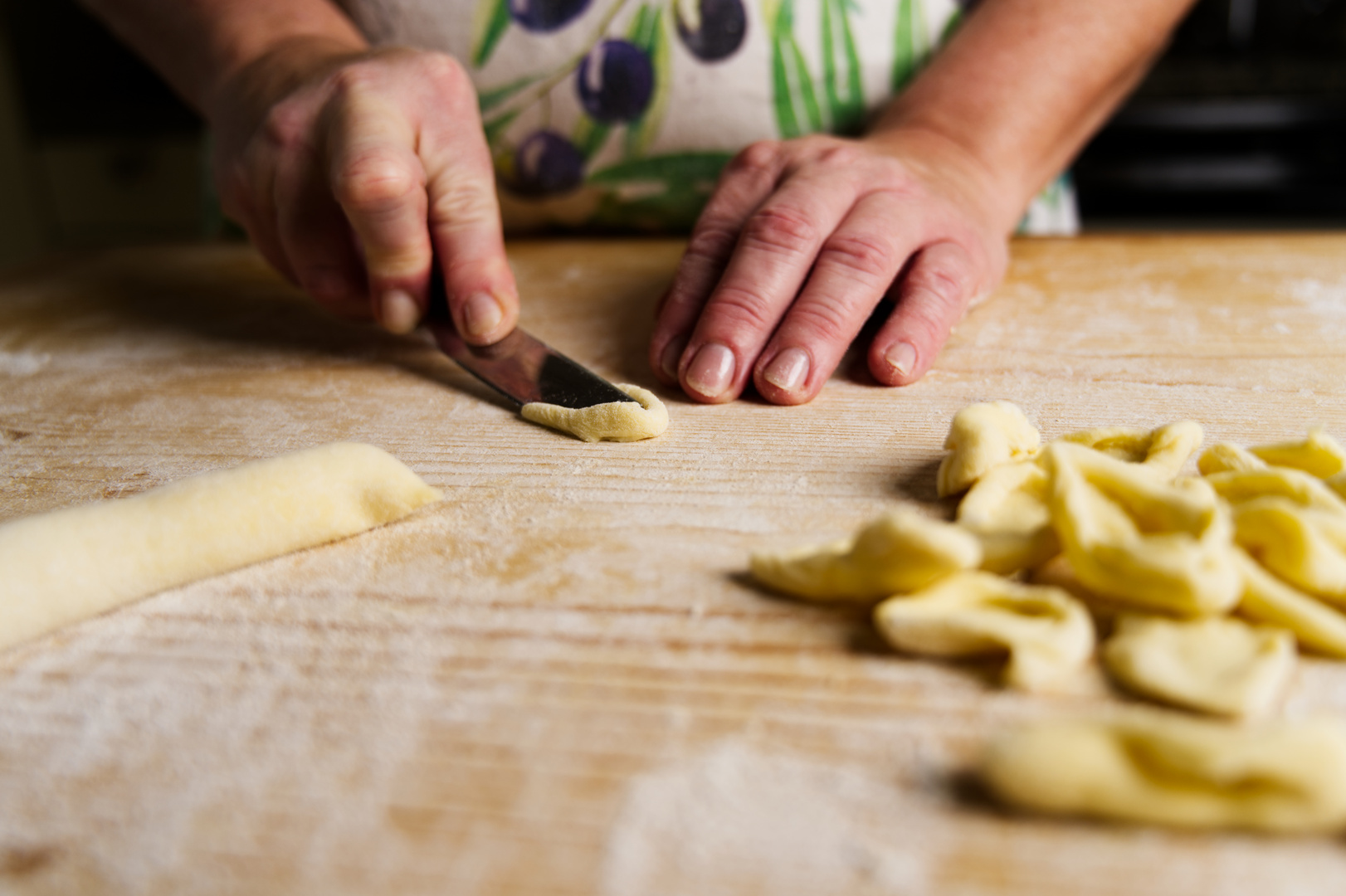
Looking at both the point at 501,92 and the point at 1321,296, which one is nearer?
the point at 1321,296

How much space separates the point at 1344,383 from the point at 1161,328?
0.78ft

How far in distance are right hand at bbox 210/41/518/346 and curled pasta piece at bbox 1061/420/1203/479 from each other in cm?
74

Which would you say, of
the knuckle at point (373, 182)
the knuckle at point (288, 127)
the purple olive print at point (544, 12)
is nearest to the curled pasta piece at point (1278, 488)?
the knuckle at point (373, 182)

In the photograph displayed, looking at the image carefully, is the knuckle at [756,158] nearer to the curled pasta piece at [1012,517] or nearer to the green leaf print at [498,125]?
the green leaf print at [498,125]

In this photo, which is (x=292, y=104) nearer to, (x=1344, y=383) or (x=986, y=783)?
(x=986, y=783)

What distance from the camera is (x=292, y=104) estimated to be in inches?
53.7

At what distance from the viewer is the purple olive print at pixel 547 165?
179cm

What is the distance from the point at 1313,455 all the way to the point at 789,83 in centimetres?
111

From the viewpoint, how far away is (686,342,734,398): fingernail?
119 centimetres

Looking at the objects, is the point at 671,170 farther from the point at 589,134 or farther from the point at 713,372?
the point at 713,372

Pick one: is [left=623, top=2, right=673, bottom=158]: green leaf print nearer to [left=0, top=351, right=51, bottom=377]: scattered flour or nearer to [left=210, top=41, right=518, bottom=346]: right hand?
[left=210, top=41, right=518, bottom=346]: right hand

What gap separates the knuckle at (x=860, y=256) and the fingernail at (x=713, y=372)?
19 cm

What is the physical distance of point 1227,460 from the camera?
938 mm

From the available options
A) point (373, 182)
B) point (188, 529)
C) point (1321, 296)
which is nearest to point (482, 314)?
point (373, 182)
